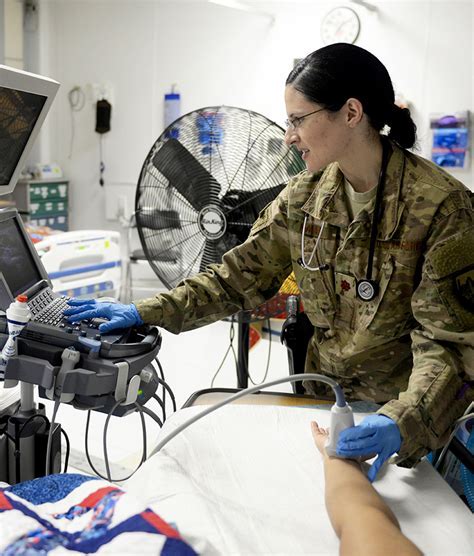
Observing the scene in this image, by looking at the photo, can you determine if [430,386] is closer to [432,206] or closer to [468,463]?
[468,463]

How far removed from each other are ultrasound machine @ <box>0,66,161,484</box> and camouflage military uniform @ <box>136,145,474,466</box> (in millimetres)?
197

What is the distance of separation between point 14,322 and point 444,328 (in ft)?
2.90

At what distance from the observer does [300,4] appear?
15.0 ft

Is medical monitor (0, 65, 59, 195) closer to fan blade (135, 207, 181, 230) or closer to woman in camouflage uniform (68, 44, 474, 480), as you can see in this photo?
woman in camouflage uniform (68, 44, 474, 480)

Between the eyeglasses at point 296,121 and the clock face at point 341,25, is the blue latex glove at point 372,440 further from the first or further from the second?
the clock face at point 341,25

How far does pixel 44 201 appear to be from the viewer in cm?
509

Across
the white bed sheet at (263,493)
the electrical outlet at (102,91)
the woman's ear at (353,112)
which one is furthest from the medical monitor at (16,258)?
the electrical outlet at (102,91)

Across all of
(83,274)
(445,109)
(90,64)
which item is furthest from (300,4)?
(83,274)

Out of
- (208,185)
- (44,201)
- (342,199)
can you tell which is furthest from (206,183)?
(44,201)

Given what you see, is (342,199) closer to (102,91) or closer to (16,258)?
(16,258)

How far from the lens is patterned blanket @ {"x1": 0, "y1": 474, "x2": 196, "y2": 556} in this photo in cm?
84

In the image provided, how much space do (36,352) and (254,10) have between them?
3.88 metres

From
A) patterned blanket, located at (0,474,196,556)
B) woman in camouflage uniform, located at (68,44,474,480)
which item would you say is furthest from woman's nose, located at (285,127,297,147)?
patterned blanket, located at (0,474,196,556)

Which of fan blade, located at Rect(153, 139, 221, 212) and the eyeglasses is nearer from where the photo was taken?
the eyeglasses
